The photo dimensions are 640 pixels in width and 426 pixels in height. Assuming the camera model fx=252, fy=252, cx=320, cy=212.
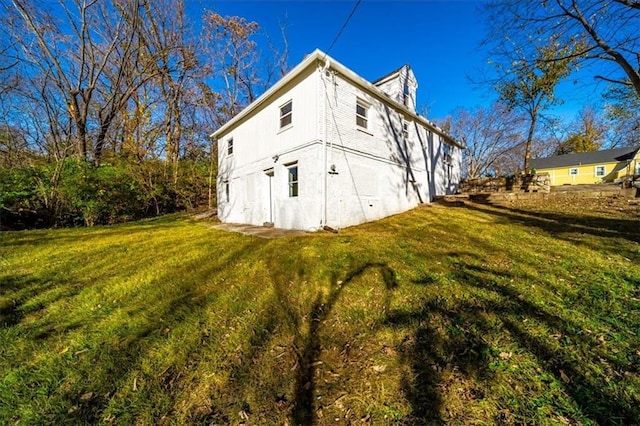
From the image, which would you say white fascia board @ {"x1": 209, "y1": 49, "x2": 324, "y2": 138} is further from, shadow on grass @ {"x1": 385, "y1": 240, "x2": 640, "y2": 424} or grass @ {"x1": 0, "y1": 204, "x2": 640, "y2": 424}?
shadow on grass @ {"x1": 385, "y1": 240, "x2": 640, "y2": 424}

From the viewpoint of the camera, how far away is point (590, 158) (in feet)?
90.6

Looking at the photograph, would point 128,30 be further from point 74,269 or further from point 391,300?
point 391,300

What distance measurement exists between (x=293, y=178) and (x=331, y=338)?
6.68m

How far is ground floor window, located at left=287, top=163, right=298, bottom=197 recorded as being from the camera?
8684 mm

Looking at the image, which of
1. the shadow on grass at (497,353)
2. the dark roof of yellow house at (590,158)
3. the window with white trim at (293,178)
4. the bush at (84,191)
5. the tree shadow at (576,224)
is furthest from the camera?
the dark roof of yellow house at (590,158)

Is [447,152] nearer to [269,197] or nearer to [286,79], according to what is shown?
[286,79]

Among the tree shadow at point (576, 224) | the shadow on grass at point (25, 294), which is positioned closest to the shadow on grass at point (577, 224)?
the tree shadow at point (576, 224)

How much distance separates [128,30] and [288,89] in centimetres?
1123

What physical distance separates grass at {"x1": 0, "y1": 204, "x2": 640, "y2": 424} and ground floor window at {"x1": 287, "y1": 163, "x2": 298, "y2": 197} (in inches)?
149

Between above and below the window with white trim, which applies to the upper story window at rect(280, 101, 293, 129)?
above

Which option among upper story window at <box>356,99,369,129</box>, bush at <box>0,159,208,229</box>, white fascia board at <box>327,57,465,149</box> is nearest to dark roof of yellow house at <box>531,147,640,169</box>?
white fascia board at <box>327,57,465,149</box>

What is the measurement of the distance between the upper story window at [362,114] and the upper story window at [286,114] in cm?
239

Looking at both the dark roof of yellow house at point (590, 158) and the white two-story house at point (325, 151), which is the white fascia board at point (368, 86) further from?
the dark roof of yellow house at point (590, 158)

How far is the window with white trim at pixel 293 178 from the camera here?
28.5ft
